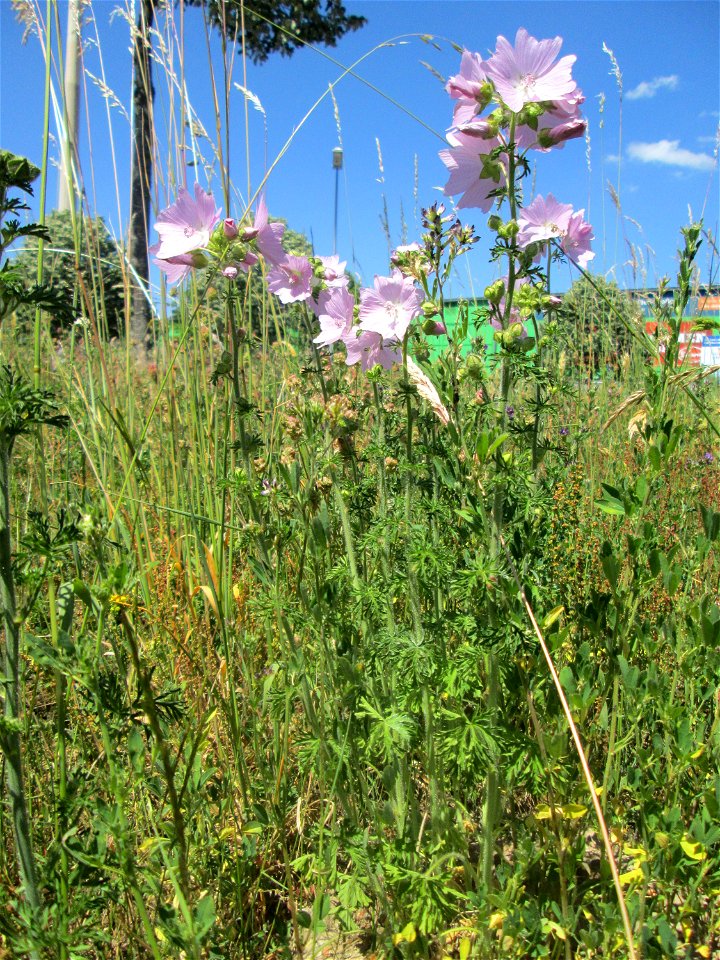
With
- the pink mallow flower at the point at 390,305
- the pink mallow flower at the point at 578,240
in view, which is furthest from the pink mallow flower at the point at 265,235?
the pink mallow flower at the point at 578,240

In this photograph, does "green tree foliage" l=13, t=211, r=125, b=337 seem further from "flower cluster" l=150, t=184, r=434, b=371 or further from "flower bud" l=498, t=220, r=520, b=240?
"flower bud" l=498, t=220, r=520, b=240

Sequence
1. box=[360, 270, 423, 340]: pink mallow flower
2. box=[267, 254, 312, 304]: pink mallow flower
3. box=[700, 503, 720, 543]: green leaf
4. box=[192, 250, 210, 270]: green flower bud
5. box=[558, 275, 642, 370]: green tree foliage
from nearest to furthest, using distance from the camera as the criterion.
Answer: box=[700, 503, 720, 543]: green leaf
box=[360, 270, 423, 340]: pink mallow flower
box=[192, 250, 210, 270]: green flower bud
box=[267, 254, 312, 304]: pink mallow flower
box=[558, 275, 642, 370]: green tree foliage

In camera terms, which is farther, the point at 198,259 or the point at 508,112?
the point at 198,259

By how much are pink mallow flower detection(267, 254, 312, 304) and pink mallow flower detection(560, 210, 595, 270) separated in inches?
22.6

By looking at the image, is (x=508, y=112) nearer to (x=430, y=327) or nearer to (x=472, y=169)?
(x=472, y=169)

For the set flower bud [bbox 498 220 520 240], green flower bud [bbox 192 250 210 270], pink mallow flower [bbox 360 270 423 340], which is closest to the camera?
flower bud [bbox 498 220 520 240]

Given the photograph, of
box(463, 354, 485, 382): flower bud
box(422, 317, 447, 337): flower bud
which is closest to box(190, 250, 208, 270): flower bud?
box(422, 317, 447, 337): flower bud

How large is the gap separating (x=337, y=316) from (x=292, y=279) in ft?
0.51

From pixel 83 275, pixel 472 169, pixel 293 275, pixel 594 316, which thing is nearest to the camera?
pixel 472 169

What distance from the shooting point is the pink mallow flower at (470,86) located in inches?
44.9

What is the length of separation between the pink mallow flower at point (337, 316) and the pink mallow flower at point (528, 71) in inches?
21.7

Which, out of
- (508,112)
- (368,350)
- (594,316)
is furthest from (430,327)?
(594,316)

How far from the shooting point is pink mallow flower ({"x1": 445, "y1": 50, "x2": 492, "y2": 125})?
1140 millimetres

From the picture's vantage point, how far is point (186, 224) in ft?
4.97
